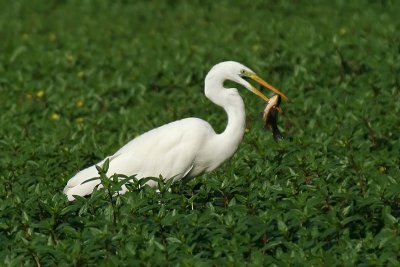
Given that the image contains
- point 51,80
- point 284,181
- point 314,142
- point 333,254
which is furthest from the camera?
point 51,80

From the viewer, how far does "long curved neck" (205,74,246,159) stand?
7613mm

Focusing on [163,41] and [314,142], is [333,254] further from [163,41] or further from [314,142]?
[163,41]

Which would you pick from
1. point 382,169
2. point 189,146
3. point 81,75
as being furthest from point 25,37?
point 382,169

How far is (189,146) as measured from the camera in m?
7.59

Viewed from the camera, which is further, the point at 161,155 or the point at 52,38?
the point at 52,38

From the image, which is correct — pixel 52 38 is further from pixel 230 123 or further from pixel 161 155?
pixel 230 123

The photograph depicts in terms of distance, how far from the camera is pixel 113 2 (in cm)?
1569

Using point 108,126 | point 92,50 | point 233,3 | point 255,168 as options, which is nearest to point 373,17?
point 233,3

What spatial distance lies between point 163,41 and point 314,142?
4857 mm

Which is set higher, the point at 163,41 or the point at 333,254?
the point at 333,254

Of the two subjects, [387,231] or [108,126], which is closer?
[387,231]

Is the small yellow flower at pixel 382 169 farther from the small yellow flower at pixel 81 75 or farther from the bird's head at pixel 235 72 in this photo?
the small yellow flower at pixel 81 75

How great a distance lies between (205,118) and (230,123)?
7.63ft

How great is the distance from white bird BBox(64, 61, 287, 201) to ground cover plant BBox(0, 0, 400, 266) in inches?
6.4
